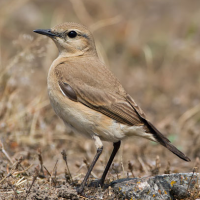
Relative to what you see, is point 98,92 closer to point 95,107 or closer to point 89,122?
point 95,107

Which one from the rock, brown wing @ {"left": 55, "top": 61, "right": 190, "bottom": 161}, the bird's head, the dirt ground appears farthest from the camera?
the bird's head

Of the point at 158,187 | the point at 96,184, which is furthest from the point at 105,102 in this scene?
the point at 158,187

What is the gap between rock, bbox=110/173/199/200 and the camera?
472 cm

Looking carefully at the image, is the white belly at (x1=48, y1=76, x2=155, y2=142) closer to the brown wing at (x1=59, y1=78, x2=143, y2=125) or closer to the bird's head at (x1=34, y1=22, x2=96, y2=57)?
the brown wing at (x1=59, y1=78, x2=143, y2=125)

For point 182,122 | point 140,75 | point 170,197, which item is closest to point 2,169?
point 170,197

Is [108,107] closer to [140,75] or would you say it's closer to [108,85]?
[108,85]

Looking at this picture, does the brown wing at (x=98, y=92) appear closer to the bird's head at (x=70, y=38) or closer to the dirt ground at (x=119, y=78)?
the bird's head at (x=70, y=38)

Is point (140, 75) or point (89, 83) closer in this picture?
point (89, 83)

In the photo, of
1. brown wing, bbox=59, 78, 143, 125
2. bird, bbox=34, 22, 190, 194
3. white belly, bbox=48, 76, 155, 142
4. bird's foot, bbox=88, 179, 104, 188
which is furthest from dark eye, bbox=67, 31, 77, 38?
bird's foot, bbox=88, 179, 104, 188

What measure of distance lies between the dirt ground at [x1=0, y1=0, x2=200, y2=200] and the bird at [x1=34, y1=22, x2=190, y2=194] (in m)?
0.56

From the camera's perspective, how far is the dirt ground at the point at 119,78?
5738mm

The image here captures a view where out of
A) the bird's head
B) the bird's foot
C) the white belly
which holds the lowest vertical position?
the bird's foot

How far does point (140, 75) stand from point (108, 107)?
5.91 metres

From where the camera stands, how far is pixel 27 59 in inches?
255
